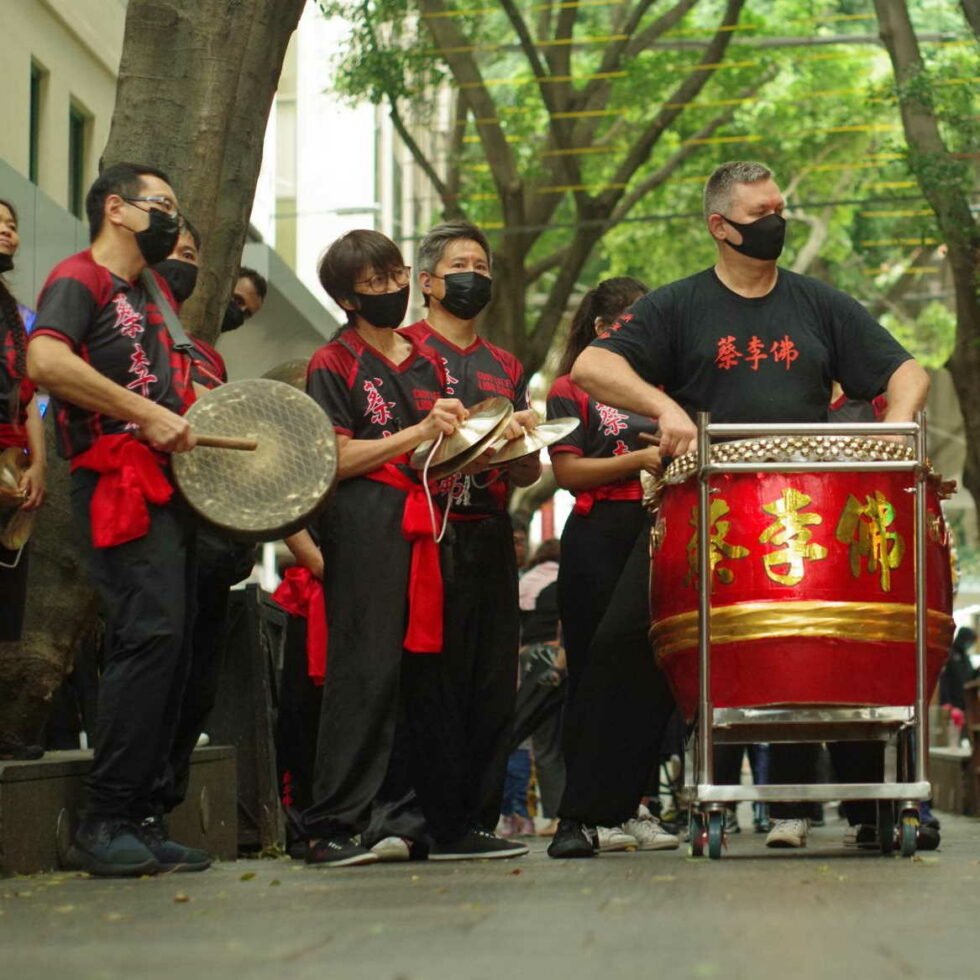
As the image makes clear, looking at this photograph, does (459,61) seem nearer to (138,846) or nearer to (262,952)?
(138,846)

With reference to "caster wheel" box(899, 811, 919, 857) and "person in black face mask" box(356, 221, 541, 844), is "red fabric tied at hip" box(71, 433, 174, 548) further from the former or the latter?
"caster wheel" box(899, 811, 919, 857)

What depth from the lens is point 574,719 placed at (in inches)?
310

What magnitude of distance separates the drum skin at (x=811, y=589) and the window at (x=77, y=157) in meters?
14.6

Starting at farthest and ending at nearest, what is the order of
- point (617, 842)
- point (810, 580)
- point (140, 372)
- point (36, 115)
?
1. point (36, 115)
2. point (617, 842)
3. point (140, 372)
4. point (810, 580)

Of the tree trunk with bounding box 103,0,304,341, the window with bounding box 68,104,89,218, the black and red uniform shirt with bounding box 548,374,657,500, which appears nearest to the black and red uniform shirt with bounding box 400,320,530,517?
the black and red uniform shirt with bounding box 548,374,657,500

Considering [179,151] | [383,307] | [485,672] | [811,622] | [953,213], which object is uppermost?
[953,213]

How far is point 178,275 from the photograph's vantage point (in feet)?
26.6

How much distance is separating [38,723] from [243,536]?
5.46 ft

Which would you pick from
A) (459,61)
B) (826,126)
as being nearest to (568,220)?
(826,126)

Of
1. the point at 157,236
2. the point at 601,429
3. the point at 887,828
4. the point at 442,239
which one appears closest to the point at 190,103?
the point at 442,239

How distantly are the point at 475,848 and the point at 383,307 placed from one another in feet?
5.84

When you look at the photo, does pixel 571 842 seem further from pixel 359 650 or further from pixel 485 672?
pixel 359 650

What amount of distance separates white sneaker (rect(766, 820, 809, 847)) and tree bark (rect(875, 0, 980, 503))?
32.2 feet

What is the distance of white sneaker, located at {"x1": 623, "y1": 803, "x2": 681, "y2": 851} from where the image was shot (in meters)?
8.62
